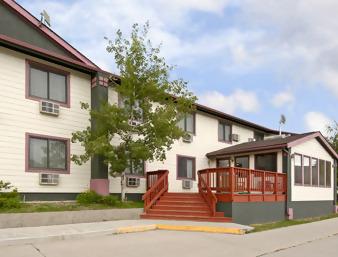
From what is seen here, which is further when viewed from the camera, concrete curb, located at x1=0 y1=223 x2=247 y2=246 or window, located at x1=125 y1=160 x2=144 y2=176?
window, located at x1=125 y1=160 x2=144 y2=176

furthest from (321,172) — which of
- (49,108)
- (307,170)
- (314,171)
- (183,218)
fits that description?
(49,108)

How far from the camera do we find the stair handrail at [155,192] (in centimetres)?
1675

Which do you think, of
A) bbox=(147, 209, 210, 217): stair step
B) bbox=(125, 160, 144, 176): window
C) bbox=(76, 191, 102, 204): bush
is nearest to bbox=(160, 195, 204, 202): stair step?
bbox=(147, 209, 210, 217): stair step

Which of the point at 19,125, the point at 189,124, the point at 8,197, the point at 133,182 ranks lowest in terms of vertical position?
the point at 8,197

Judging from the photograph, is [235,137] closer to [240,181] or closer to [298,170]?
[298,170]

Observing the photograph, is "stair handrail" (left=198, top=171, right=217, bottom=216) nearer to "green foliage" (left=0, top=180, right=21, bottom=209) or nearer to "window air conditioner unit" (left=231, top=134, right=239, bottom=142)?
"green foliage" (left=0, top=180, right=21, bottom=209)

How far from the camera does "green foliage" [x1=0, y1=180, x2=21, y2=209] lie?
13.3 metres

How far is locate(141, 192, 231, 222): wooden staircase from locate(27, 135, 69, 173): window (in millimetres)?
3710

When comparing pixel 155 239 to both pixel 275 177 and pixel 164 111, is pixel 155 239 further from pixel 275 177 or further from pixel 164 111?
pixel 275 177

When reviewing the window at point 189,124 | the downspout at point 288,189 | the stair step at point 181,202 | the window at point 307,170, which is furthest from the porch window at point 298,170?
the stair step at point 181,202

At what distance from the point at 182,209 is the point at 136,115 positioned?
4.06m

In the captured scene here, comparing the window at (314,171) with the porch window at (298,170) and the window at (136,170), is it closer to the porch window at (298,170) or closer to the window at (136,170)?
the porch window at (298,170)

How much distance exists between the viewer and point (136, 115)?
17188 mm

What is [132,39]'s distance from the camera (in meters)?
17.1
